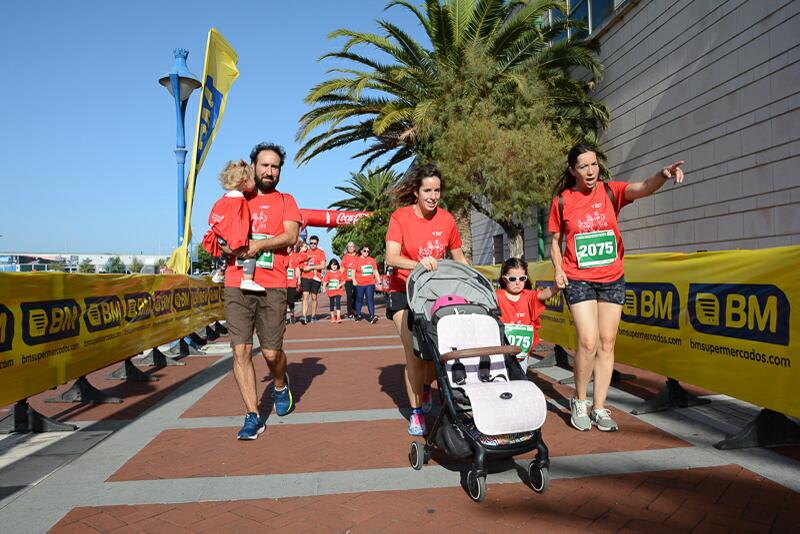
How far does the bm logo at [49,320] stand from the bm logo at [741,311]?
557 cm

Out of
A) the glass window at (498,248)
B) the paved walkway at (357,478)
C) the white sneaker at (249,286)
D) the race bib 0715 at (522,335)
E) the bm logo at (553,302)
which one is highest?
the glass window at (498,248)

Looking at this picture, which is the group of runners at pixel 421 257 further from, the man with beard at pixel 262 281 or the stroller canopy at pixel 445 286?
the stroller canopy at pixel 445 286

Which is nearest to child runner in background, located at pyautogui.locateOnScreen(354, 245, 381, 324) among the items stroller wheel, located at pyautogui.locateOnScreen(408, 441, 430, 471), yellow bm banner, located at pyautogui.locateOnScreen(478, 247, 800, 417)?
yellow bm banner, located at pyautogui.locateOnScreen(478, 247, 800, 417)

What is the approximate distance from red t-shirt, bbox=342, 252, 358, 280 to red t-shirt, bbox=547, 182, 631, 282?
11.8 metres

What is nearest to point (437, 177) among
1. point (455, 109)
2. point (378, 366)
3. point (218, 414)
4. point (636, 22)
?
point (218, 414)

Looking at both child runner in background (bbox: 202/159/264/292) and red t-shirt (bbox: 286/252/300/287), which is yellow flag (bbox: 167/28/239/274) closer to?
red t-shirt (bbox: 286/252/300/287)

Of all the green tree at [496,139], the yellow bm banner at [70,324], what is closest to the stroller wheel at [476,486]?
the yellow bm banner at [70,324]

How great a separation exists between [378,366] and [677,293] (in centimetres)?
421

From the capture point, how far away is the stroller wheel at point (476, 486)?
3047mm

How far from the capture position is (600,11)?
19.2m

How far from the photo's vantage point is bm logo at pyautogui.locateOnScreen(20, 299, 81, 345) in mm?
4594

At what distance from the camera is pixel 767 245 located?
11.8 metres

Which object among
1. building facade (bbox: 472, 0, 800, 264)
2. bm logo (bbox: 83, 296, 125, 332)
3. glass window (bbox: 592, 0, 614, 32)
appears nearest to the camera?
bm logo (bbox: 83, 296, 125, 332)

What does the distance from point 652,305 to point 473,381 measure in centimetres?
261
